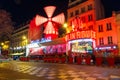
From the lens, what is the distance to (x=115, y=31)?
37.5 meters

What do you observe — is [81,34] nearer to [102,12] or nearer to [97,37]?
[97,37]

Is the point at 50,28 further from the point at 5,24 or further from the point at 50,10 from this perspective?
the point at 5,24

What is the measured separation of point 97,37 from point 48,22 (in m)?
18.8

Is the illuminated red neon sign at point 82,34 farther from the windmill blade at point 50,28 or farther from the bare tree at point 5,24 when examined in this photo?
the bare tree at point 5,24

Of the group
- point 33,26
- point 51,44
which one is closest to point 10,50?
point 33,26

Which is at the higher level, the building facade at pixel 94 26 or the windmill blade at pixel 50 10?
the windmill blade at pixel 50 10

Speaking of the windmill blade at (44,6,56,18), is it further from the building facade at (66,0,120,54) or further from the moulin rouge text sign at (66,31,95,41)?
the moulin rouge text sign at (66,31,95,41)

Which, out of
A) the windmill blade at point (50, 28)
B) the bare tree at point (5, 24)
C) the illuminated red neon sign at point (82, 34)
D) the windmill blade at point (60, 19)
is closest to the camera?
the bare tree at point (5, 24)

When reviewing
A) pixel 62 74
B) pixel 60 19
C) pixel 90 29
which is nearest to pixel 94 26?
pixel 90 29

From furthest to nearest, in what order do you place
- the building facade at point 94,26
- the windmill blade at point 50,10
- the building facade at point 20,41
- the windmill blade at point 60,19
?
1. the building facade at point 20,41
2. the windmill blade at point 50,10
3. the windmill blade at point 60,19
4. the building facade at point 94,26

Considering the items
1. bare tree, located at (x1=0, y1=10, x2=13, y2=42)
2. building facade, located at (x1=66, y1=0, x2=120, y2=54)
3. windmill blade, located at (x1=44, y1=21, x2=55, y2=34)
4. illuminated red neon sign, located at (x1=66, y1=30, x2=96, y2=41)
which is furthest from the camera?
windmill blade, located at (x1=44, y1=21, x2=55, y2=34)

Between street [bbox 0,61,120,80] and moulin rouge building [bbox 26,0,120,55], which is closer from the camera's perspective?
street [bbox 0,61,120,80]

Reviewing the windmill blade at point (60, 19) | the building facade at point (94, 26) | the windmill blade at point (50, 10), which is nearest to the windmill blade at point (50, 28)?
the windmill blade at point (60, 19)

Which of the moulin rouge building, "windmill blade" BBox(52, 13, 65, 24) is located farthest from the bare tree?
"windmill blade" BBox(52, 13, 65, 24)
